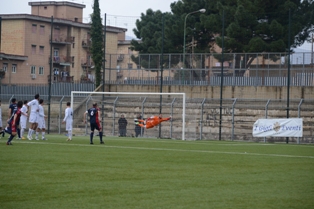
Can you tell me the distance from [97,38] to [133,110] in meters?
11.1

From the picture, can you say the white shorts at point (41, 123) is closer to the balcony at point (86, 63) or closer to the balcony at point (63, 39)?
the balcony at point (63, 39)

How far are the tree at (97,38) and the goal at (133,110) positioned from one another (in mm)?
6057

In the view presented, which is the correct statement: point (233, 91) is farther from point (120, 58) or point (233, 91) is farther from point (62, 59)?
point (62, 59)

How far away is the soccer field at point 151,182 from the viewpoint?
34.8 ft

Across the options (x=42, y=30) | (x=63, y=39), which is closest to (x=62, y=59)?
(x=63, y=39)

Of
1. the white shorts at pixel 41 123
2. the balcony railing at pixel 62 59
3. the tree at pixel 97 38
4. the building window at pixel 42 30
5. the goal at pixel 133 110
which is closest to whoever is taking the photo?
the white shorts at pixel 41 123

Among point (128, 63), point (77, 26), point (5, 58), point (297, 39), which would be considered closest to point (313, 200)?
point (128, 63)

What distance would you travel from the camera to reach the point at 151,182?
1318 centimetres

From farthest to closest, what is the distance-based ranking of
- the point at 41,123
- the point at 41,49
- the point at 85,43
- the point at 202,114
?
1. the point at 85,43
2. the point at 41,49
3. the point at 202,114
4. the point at 41,123

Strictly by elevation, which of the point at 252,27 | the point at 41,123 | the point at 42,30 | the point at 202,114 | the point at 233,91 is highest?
the point at 42,30

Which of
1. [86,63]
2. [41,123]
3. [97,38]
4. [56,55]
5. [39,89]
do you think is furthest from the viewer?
[86,63]

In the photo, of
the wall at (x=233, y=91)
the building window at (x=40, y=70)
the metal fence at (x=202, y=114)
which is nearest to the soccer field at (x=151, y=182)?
the metal fence at (x=202, y=114)

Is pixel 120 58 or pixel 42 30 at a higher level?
pixel 42 30

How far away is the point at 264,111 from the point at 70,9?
5291cm
